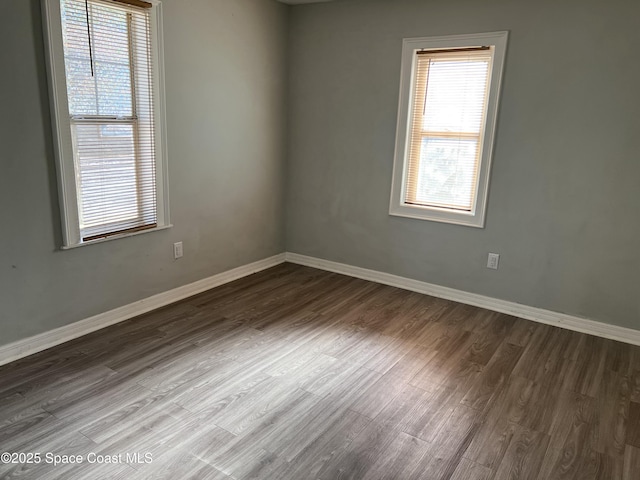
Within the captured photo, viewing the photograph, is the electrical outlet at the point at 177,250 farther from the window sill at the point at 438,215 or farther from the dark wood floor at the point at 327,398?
the window sill at the point at 438,215

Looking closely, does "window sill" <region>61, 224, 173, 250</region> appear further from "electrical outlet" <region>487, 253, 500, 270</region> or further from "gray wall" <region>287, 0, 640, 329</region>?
"electrical outlet" <region>487, 253, 500, 270</region>

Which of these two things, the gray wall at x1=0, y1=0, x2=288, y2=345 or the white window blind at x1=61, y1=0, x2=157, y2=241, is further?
the white window blind at x1=61, y1=0, x2=157, y2=241

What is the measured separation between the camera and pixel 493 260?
3656 mm

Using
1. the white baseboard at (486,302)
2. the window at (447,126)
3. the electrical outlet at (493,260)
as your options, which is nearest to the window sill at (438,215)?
the window at (447,126)

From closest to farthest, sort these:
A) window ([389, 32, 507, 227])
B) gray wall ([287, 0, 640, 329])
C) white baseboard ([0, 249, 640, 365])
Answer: white baseboard ([0, 249, 640, 365])
gray wall ([287, 0, 640, 329])
window ([389, 32, 507, 227])

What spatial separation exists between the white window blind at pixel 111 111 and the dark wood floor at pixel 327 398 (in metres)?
0.81

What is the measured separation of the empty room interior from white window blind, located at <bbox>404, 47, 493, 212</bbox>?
0.02 metres

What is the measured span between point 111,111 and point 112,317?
138 centimetres

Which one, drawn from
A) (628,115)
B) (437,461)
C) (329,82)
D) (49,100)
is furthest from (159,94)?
(628,115)

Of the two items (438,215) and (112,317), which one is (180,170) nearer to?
(112,317)

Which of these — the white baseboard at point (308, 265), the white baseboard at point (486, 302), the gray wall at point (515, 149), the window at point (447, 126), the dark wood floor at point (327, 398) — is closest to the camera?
the dark wood floor at point (327, 398)

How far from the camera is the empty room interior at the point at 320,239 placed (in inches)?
86.4

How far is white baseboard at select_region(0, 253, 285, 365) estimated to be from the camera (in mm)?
2698

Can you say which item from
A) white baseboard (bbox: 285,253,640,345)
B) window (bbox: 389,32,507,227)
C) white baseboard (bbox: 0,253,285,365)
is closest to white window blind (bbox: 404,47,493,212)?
window (bbox: 389,32,507,227)
